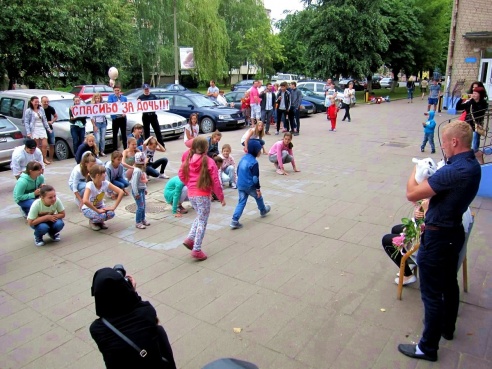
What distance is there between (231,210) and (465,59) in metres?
21.4

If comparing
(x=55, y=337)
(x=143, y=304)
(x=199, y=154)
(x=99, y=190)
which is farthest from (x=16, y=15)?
(x=143, y=304)

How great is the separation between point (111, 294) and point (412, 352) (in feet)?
8.38

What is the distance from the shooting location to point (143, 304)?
8.10 feet

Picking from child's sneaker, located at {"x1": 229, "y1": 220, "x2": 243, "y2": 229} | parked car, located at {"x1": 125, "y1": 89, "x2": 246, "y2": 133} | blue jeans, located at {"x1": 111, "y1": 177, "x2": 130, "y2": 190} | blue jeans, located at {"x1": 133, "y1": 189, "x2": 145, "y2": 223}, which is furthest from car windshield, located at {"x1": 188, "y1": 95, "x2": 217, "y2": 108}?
child's sneaker, located at {"x1": 229, "y1": 220, "x2": 243, "y2": 229}

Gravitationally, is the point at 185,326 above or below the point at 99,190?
below

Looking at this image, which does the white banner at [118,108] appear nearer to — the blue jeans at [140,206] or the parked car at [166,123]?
the parked car at [166,123]

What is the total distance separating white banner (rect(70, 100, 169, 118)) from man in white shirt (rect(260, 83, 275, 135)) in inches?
184

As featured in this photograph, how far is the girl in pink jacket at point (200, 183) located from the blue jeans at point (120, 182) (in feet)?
10.8

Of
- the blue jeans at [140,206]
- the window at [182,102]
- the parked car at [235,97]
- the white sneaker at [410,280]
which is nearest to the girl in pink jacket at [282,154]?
the blue jeans at [140,206]

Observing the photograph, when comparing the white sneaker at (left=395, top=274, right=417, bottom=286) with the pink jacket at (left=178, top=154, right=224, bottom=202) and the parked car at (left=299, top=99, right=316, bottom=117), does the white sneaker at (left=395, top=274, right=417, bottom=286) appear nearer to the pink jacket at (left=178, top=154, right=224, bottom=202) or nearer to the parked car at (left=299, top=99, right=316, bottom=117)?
the pink jacket at (left=178, top=154, right=224, bottom=202)

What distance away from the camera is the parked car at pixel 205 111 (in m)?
16.8

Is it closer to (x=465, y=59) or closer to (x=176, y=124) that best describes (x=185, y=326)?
(x=176, y=124)

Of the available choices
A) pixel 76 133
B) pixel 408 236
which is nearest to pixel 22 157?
pixel 76 133

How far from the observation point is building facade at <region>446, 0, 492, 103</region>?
22.3 meters
